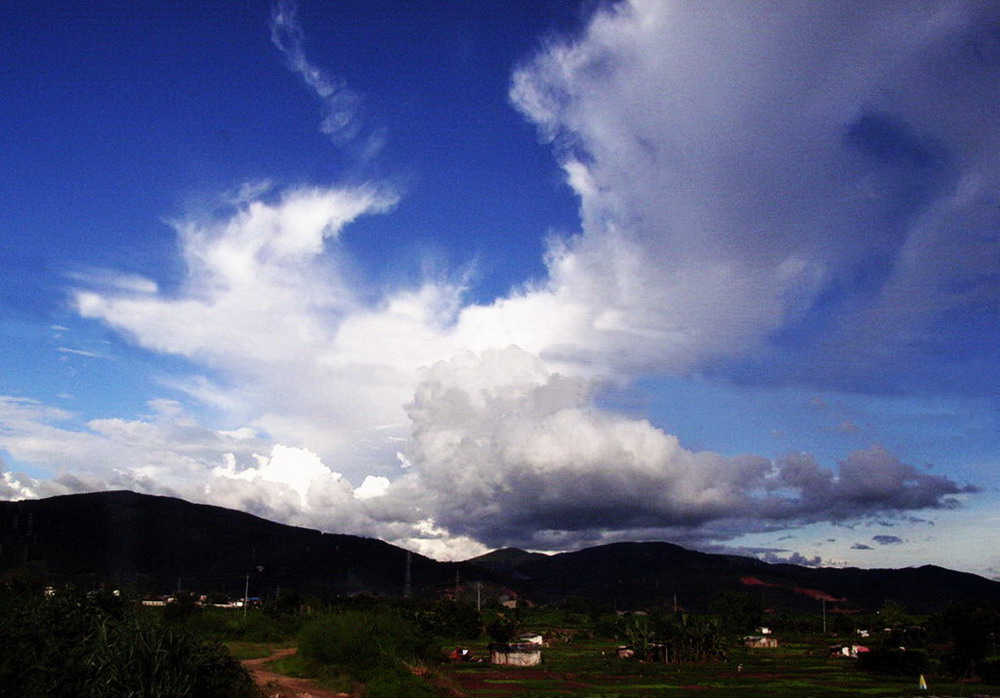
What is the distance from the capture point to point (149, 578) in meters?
151

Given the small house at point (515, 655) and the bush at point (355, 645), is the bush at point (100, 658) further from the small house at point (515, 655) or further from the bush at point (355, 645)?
the small house at point (515, 655)

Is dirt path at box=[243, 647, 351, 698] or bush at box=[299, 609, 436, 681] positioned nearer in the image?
dirt path at box=[243, 647, 351, 698]

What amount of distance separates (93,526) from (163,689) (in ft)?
544

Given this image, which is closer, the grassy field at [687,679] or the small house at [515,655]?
the grassy field at [687,679]

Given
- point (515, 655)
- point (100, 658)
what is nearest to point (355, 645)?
point (100, 658)

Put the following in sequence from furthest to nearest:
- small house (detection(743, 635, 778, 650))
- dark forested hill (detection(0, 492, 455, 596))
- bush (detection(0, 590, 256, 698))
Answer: dark forested hill (detection(0, 492, 455, 596)) → small house (detection(743, 635, 778, 650)) → bush (detection(0, 590, 256, 698))

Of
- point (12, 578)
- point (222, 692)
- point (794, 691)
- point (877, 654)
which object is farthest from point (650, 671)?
point (12, 578)

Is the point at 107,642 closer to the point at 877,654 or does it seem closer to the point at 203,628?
the point at 203,628

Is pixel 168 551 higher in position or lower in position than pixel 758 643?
higher

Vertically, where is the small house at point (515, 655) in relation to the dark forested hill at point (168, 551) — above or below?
below

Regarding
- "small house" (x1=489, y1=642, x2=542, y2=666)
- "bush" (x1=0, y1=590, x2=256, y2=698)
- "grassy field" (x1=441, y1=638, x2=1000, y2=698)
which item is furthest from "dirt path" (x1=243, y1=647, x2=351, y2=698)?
"small house" (x1=489, y1=642, x2=542, y2=666)

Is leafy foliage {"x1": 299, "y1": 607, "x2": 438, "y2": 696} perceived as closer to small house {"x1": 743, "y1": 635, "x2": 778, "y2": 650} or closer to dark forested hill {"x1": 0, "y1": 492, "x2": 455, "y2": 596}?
small house {"x1": 743, "y1": 635, "x2": 778, "y2": 650}

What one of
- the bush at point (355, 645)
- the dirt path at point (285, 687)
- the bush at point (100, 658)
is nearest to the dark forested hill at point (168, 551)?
the bush at point (355, 645)

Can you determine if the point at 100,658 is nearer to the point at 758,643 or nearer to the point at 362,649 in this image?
the point at 362,649
